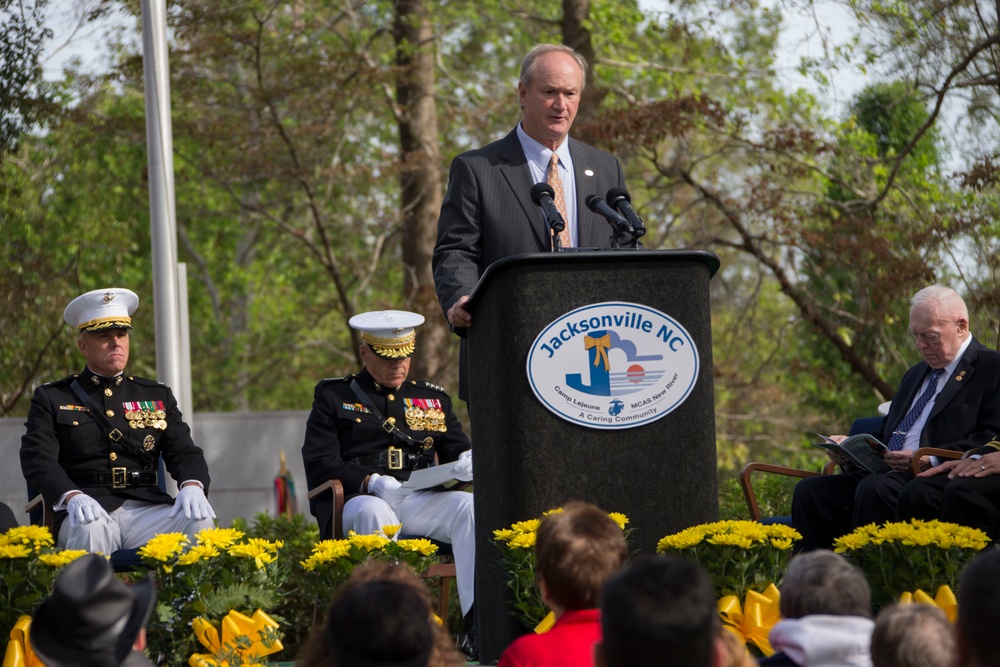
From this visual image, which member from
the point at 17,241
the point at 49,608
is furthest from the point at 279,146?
the point at 49,608

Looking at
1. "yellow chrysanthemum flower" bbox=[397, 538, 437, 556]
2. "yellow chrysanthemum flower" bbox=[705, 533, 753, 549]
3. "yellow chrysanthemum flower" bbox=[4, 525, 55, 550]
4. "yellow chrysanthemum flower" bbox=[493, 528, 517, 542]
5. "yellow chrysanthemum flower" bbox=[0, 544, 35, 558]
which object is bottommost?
"yellow chrysanthemum flower" bbox=[397, 538, 437, 556]

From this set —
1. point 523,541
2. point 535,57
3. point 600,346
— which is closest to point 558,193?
point 535,57

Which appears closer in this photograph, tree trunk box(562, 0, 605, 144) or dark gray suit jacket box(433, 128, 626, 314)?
dark gray suit jacket box(433, 128, 626, 314)

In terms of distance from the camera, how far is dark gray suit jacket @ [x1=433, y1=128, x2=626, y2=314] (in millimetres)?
4668

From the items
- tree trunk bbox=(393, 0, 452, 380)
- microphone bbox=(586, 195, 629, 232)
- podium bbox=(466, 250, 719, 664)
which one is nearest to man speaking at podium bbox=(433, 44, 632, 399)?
microphone bbox=(586, 195, 629, 232)

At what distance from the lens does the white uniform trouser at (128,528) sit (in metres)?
5.46

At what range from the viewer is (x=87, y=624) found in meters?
2.72

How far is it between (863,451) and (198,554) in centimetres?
293

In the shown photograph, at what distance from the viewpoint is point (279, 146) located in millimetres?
14430

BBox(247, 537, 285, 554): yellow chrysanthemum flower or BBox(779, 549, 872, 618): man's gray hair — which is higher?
BBox(779, 549, 872, 618): man's gray hair

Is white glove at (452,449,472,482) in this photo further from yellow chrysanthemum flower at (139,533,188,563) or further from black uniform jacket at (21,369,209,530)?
yellow chrysanthemum flower at (139,533,188,563)

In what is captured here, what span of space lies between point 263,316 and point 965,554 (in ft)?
64.6

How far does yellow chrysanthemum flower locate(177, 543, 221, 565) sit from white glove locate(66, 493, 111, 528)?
1360 mm

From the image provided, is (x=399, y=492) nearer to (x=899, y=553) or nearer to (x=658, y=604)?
(x=899, y=553)
